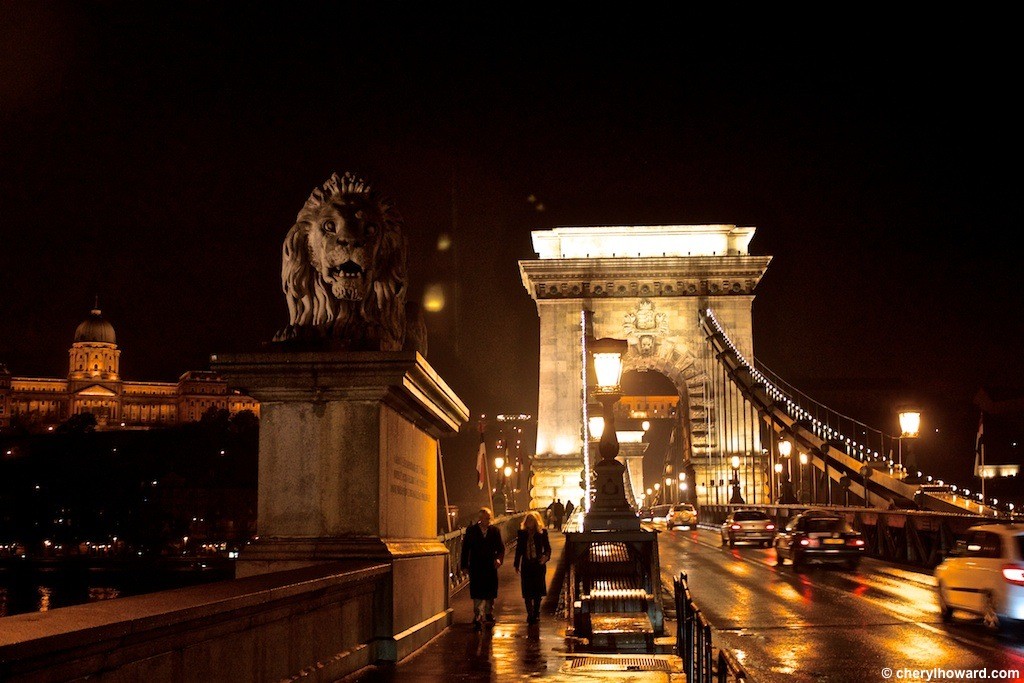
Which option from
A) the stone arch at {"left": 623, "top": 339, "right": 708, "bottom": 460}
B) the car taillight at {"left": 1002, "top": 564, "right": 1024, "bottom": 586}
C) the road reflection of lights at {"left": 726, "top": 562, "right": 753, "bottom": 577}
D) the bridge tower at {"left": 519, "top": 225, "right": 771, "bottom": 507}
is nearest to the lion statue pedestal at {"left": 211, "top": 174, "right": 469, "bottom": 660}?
the car taillight at {"left": 1002, "top": 564, "right": 1024, "bottom": 586}

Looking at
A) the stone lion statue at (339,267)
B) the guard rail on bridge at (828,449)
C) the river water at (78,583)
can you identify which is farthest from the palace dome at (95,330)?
the stone lion statue at (339,267)

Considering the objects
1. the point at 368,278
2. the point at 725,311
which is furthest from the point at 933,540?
the point at 725,311

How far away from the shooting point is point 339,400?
368 inches

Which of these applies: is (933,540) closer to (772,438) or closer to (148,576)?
(148,576)

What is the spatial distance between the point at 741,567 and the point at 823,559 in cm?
211

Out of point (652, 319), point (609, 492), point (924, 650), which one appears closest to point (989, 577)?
point (924, 650)

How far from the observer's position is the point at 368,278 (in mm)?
9852

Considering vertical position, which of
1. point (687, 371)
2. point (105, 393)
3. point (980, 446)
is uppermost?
point (105, 393)

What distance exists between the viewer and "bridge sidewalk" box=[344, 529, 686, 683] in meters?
8.98

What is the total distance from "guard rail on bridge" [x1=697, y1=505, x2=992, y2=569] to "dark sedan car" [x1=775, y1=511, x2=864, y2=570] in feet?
5.84

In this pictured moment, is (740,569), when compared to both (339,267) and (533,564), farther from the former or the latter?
(339,267)

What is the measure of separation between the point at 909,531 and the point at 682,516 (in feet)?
88.5

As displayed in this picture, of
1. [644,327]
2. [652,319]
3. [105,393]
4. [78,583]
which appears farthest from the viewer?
[105,393]

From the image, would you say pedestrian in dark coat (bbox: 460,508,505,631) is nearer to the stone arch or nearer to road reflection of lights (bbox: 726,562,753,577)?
road reflection of lights (bbox: 726,562,753,577)
